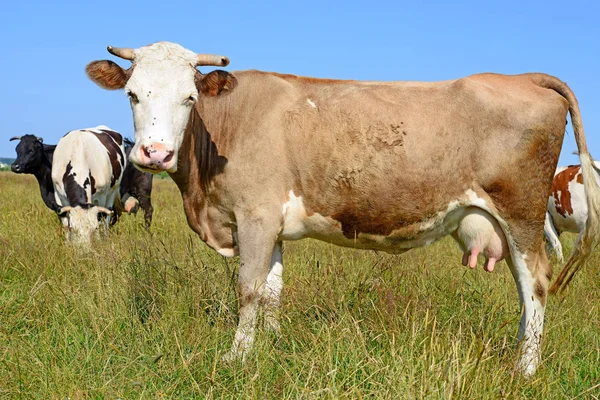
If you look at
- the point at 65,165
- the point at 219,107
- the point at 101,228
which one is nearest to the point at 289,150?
the point at 219,107

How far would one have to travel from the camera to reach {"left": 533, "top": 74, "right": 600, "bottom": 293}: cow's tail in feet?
16.9

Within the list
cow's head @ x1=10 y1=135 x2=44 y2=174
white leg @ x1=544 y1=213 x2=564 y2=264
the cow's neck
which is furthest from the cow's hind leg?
cow's head @ x1=10 y1=135 x2=44 y2=174

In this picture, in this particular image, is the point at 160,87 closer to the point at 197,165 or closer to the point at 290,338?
the point at 197,165

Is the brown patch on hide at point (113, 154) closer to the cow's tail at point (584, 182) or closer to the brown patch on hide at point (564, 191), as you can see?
the brown patch on hide at point (564, 191)

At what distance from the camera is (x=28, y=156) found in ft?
38.8

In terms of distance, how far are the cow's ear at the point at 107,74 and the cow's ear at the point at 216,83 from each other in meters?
0.55

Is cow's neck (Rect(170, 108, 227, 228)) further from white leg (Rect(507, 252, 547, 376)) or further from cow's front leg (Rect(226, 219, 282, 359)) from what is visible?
white leg (Rect(507, 252, 547, 376))

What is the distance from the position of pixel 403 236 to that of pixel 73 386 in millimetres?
2672

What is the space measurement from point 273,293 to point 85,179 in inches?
258

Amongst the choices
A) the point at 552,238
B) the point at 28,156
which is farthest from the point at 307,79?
the point at 28,156

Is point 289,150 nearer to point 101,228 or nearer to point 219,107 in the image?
point 219,107

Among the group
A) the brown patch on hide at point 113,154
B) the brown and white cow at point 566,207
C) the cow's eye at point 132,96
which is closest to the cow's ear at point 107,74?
the cow's eye at point 132,96

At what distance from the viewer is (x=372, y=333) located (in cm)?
427

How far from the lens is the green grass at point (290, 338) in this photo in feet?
11.8
